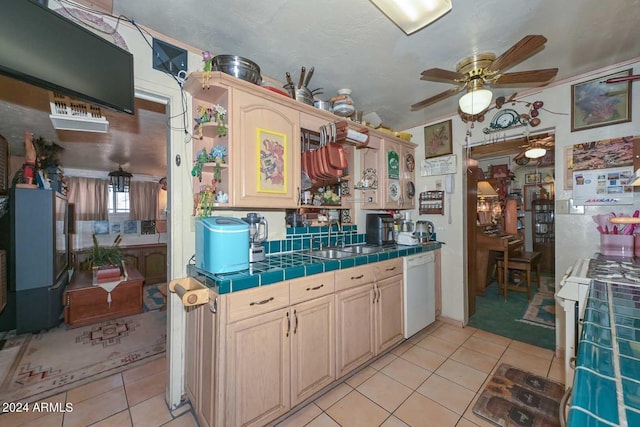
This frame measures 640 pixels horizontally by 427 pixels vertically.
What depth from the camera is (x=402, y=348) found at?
7.89 feet

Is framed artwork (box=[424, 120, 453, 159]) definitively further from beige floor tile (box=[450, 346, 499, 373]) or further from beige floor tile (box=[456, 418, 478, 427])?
beige floor tile (box=[456, 418, 478, 427])

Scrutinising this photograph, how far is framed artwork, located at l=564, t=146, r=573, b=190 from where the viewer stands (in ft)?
7.20

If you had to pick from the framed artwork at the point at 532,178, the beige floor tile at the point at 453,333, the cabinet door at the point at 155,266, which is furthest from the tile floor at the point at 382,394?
→ the framed artwork at the point at 532,178

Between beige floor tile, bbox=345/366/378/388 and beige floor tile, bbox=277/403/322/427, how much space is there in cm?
36

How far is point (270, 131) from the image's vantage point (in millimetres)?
1770

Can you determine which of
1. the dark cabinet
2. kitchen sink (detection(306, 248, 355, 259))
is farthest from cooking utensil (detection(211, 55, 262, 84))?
the dark cabinet

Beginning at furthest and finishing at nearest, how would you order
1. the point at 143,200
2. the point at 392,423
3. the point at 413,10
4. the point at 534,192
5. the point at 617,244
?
the point at 534,192 → the point at 143,200 → the point at 617,244 → the point at 392,423 → the point at 413,10

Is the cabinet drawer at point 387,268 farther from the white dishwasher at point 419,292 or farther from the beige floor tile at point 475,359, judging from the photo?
the beige floor tile at point 475,359

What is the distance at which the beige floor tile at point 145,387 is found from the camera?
1.81 metres

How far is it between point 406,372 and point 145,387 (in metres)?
2.07

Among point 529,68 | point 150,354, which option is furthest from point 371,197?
point 150,354

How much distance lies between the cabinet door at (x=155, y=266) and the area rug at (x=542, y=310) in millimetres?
6246

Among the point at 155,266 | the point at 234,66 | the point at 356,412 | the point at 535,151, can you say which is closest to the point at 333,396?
the point at 356,412

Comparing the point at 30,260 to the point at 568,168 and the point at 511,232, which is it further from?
the point at 511,232
